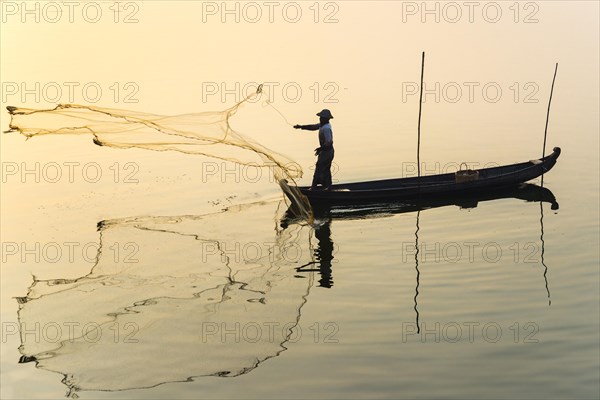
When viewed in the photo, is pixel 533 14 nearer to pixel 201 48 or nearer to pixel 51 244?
pixel 201 48

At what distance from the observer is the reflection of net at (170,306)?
1121 centimetres

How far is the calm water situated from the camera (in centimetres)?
1091

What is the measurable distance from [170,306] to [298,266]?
2638 millimetres

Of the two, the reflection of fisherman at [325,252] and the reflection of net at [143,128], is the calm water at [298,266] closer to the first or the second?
the reflection of fisherman at [325,252]

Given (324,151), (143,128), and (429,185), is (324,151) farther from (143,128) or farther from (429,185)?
(143,128)

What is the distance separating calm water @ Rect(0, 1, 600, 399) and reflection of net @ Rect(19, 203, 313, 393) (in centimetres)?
4

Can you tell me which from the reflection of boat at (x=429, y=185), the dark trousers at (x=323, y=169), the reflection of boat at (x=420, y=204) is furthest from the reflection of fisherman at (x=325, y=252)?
the dark trousers at (x=323, y=169)

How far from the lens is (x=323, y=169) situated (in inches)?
704

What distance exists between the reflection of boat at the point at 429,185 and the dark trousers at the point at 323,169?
22 centimetres

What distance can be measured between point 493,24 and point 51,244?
4151cm

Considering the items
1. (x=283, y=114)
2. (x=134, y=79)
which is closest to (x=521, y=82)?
(x=283, y=114)

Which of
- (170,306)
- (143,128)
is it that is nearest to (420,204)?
(143,128)

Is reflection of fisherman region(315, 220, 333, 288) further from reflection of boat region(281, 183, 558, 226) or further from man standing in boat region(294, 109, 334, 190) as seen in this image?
man standing in boat region(294, 109, 334, 190)

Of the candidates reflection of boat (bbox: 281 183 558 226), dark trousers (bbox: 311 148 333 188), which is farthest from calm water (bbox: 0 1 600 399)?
dark trousers (bbox: 311 148 333 188)
